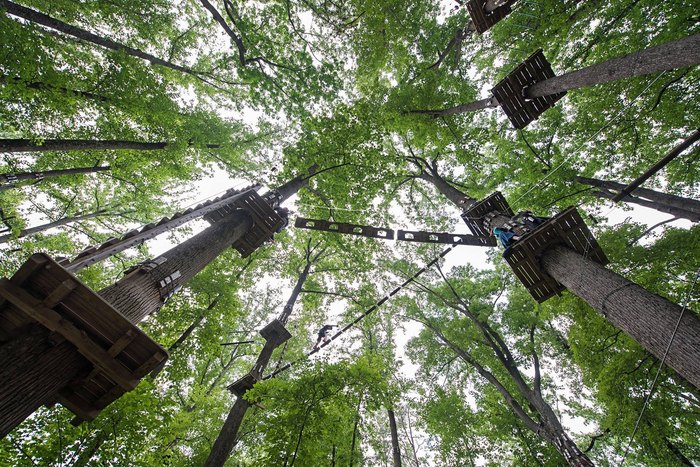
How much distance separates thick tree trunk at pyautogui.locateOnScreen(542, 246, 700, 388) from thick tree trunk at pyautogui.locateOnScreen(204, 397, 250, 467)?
25.5 ft

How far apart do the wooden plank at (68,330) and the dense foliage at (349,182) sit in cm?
352

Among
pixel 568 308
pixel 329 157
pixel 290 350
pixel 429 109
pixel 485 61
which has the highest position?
pixel 485 61

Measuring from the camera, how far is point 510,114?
7.15 m

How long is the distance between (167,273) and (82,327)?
65.8 inches

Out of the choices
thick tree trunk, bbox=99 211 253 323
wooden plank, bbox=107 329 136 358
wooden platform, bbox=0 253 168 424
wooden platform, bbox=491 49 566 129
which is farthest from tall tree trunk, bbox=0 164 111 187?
wooden platform, bbox=491 49 566 129

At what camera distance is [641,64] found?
13.6 feet

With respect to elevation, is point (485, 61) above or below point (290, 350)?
above

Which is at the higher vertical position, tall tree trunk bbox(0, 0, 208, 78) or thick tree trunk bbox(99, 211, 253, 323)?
tall tree trunk bbox(0, 0, 208, 78)

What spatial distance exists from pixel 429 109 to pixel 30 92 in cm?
1040

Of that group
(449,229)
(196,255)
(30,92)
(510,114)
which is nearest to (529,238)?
(510,114)

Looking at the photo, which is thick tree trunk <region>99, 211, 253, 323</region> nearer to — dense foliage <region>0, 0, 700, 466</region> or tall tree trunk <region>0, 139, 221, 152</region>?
dense foliage <region>0, 0, 700, 466</region>

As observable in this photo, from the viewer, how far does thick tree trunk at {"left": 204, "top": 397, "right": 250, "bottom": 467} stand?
607cm

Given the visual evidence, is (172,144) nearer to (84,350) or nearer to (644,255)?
(84,350)

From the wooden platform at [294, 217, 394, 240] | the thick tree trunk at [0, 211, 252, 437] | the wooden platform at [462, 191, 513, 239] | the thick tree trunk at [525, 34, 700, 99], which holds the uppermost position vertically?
the wooden platform at [462, 191, 513, 239]
